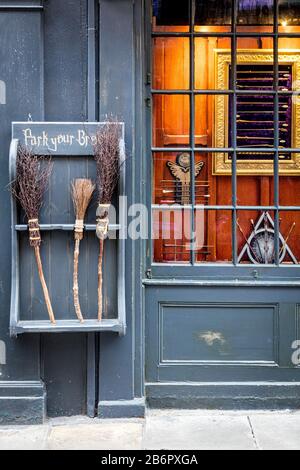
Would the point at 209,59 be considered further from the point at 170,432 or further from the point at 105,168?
the point at 170,432

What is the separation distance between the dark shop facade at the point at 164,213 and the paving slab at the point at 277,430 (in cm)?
16

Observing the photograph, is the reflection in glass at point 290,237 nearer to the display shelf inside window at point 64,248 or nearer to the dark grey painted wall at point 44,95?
the display shelf inside window at point 64,248

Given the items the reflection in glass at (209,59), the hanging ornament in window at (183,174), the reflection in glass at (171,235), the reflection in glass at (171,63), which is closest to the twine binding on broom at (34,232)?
the reflection in glass at (171,235)

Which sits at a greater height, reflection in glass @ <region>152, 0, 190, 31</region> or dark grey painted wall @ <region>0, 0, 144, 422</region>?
reflection in glass @ <region>152, 0, 190, 31</region>

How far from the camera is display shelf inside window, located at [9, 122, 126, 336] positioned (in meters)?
4.89

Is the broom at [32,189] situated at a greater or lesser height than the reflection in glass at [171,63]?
lesser

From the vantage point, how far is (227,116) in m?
5.40

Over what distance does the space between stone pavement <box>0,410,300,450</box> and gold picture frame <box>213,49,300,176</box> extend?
6.58 ft

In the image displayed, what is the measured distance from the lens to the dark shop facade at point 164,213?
5012 millimetres

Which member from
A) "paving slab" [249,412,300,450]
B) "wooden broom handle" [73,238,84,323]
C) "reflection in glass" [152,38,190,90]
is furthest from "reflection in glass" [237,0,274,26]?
"paving slab" [249,412,300,450]

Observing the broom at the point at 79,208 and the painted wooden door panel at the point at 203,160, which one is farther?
the painted wooden door panel at the point at 203,160

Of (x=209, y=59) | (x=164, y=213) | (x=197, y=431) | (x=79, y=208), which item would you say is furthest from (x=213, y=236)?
(x=197, y=431)

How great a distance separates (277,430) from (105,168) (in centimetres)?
238

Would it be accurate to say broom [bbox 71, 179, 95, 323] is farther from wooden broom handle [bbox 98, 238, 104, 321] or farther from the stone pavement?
the stone pavement
